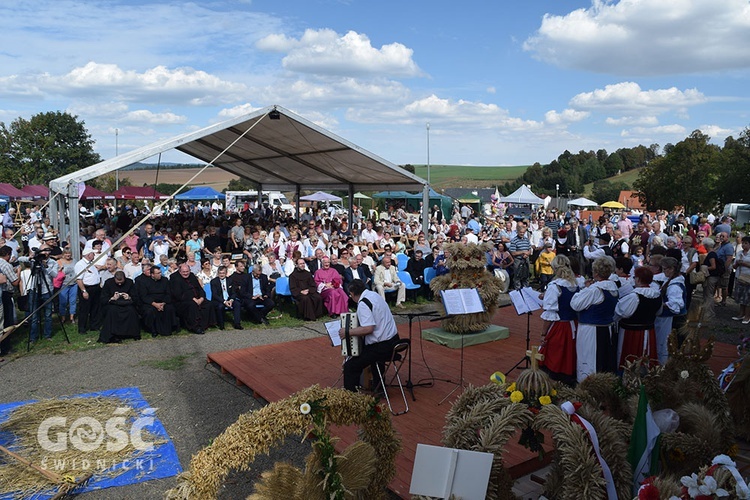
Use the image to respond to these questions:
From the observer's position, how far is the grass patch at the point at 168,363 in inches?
320

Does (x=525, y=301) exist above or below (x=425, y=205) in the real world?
below

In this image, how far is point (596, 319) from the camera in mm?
6109

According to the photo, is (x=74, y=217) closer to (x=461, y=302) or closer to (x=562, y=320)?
(x=461, y=302)

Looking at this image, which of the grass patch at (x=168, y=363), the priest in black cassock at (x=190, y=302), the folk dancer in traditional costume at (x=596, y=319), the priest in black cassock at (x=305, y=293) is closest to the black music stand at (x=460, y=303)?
the folk dancer in traditional costume at (x=596, y=319)

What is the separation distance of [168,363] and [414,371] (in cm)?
356

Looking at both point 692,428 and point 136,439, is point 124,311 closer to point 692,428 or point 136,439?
point 136,439

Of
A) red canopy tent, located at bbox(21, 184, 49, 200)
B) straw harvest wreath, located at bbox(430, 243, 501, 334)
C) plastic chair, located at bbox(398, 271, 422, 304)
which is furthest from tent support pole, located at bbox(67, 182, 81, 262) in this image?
red canopy tent, located at bbox(21, 184, 49, 200)

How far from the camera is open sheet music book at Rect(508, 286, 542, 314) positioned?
6953mm

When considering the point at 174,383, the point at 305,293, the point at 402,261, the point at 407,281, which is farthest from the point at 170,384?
the point at 402,261

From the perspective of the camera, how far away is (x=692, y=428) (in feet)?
13.9

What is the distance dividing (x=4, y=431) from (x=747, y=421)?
699 centimetres

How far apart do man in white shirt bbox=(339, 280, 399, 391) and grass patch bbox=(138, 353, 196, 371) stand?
3155 millimetres

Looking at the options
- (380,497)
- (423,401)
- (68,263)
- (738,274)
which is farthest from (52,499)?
(738,274)

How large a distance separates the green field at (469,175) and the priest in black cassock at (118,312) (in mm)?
88343
